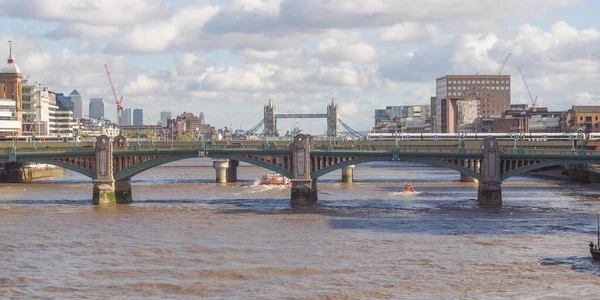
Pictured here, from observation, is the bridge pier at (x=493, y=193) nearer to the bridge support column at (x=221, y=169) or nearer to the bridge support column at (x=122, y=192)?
the bridge support column at (x=122, y=192)

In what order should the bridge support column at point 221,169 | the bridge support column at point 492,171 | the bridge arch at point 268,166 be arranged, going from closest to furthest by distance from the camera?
the bridge support column at point 492,171
the bridge arch at point 268,166
the bridge support column at point 221,169

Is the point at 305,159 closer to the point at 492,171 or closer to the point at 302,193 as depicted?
the point at 302,193

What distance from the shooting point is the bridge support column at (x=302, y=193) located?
112938 mm

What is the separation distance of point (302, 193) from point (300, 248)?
37779 millimetres

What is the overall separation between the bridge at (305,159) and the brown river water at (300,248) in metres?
3.07

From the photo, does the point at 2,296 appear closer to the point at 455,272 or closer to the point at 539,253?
the point at 455,272

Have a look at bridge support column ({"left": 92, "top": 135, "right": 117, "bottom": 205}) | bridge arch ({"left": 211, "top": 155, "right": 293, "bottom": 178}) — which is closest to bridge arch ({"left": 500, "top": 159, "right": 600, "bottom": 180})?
bridge arch ({"left": 211, "top": 155, "right": 293, "bottom": 178})

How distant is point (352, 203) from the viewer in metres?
116

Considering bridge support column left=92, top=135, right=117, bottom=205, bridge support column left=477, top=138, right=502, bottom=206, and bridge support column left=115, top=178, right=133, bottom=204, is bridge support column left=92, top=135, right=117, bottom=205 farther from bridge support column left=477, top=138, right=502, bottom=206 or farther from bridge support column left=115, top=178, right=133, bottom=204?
bridge support column left=477, top=138, right=502, bottom=206

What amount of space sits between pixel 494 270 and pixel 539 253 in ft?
26.0

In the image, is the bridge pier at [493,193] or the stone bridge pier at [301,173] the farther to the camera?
the stone bridge pier at [301,173]

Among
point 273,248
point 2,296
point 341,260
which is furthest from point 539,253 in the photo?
point 2,296

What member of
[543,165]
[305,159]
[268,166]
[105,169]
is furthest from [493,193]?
[105,169]

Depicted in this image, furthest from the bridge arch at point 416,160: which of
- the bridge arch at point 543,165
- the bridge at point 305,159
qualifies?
the bridge arch at point 543,165
